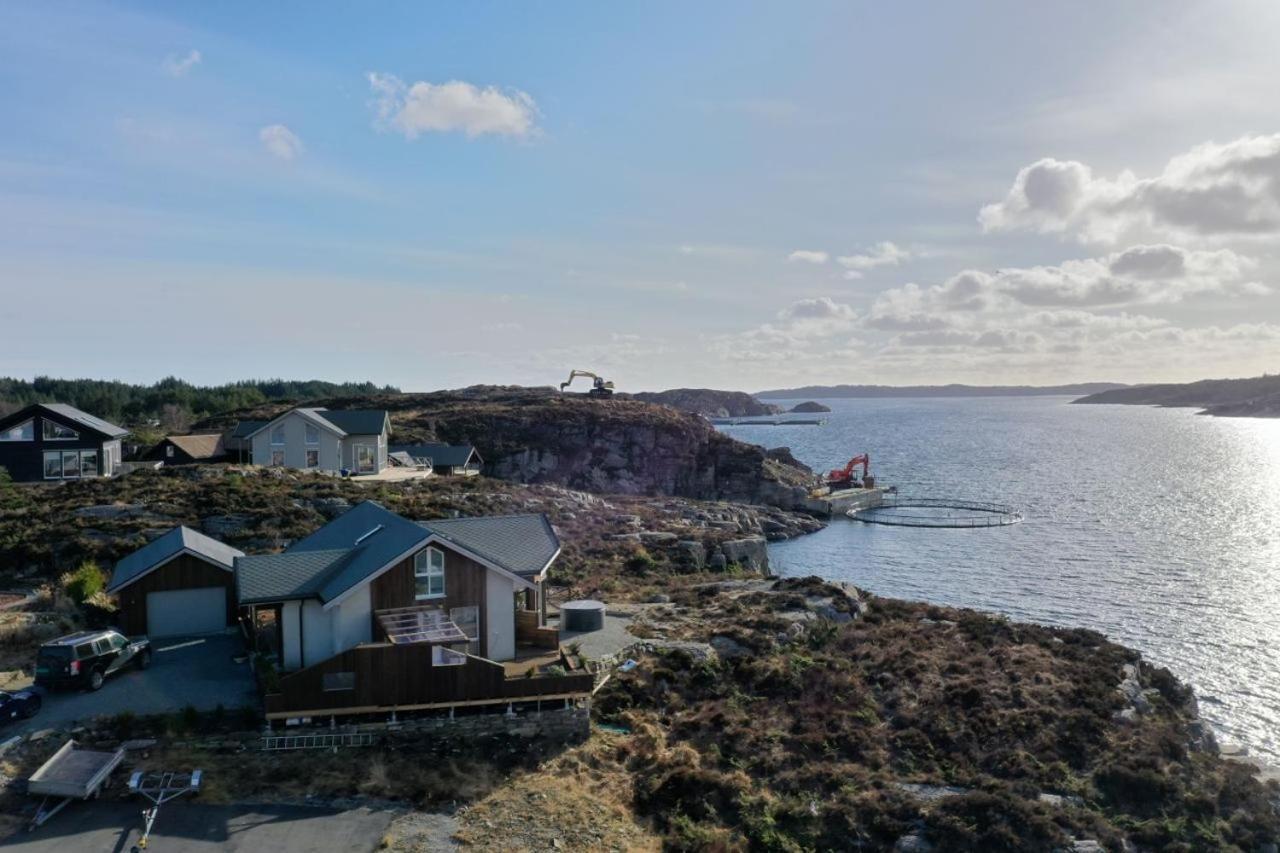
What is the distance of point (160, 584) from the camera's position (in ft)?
92.0

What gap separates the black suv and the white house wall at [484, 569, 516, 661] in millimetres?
10335

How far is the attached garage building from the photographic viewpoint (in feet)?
91.2

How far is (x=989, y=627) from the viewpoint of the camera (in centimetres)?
3684

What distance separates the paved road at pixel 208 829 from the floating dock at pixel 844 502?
80.5m

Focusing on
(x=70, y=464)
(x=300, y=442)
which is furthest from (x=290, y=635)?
(x=70, y=464)

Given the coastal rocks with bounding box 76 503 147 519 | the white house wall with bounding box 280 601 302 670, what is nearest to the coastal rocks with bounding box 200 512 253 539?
the coastal rocks with bounding box 76 503 147 519

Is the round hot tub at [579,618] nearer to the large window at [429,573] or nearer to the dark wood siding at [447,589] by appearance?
the dark wood siding at [447,589]

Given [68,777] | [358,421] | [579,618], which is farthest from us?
[358,421]

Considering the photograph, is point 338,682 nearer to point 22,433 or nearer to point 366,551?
point 366,551

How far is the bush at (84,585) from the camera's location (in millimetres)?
30250

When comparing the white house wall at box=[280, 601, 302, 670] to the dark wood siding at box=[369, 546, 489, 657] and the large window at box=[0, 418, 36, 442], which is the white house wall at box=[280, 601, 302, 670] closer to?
the dark wood siding at box=[369, 546, 489, 657]

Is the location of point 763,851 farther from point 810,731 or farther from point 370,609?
point 370,609

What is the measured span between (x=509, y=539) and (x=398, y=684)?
7.06 meters

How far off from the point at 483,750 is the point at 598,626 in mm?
10539
